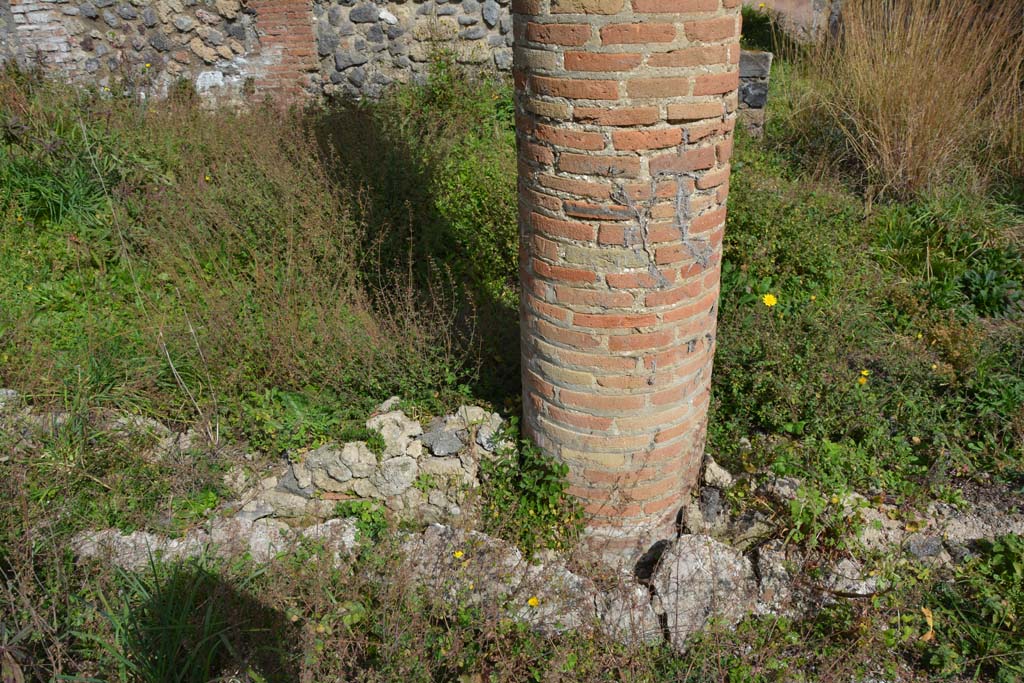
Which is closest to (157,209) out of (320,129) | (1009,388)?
(320,129)

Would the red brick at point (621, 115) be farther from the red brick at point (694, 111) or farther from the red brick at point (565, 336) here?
the red brick at point (565, 336)

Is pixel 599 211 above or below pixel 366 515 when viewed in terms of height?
above

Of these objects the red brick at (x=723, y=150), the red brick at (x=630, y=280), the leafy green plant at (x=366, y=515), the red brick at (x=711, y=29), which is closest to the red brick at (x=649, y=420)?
the red brick at (x=630, y=280)

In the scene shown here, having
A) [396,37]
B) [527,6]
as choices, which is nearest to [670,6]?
[527,6]

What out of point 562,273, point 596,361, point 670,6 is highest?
point 670,6

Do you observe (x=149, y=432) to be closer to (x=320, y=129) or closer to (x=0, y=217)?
(x=0, y=217)

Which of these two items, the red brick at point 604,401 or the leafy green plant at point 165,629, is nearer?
the leafy green plant at point 165,629

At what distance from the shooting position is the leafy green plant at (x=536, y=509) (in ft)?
10.1

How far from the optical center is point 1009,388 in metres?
3.84

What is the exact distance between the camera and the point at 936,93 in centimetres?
544

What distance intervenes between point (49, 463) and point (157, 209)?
8.98 ft

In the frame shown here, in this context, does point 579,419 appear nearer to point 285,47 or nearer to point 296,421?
point 296,421

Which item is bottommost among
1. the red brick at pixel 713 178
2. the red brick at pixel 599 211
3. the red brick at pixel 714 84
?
the red brick at pixel 599 211

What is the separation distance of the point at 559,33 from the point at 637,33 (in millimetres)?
262
